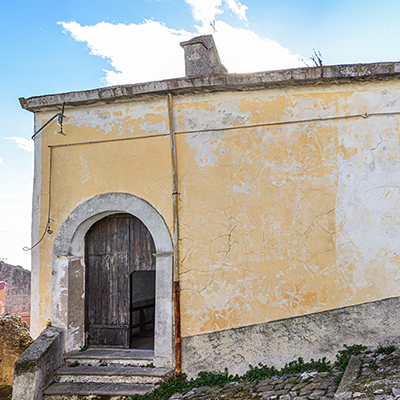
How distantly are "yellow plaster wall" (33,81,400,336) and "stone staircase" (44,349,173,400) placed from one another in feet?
2.61

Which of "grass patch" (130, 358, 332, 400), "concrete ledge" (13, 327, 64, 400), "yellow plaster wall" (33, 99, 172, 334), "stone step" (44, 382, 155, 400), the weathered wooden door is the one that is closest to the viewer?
"grass patch" (130, 358, 332, 400)

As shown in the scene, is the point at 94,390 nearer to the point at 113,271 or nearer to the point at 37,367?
the point at 37,367

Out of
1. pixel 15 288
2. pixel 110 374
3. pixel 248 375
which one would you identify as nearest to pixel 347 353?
pixel 248 375

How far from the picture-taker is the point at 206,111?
17.5ft

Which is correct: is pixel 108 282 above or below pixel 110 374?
above

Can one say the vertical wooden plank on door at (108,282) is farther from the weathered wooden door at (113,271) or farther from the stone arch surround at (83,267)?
the stone arch surround at (83,267)

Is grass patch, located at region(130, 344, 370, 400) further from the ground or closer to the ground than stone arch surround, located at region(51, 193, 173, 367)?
closer to the ground

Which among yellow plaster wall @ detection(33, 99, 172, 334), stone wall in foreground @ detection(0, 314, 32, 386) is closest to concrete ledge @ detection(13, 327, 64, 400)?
yellow plaster wall @ detection(33, 99, 172, 334)

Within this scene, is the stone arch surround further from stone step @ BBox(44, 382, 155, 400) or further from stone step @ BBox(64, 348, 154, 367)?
stone step @ BBox(44, 382, 155, 400)

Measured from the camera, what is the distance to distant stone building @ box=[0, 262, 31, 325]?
14797 millimetres

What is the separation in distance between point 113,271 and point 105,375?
62.1 inches

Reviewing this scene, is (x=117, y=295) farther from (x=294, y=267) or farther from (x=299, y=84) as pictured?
(x=299, y=84)

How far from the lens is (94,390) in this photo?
486cm

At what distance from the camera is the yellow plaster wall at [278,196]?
190 inches
